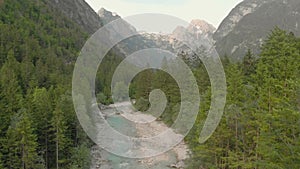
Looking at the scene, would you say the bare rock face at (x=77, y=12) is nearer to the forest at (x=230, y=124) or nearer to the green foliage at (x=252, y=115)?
the forest at (x=230, y=124)

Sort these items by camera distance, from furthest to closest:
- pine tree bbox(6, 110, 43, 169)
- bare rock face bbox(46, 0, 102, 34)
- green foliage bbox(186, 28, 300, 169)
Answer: bare rock face bbox(46, 0, 102, 34) → pine tree bbox(6, 110, 43, 169) → green foliage bbox(186, 28, 300, 169)

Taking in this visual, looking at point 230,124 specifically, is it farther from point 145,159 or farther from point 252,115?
point 145,159

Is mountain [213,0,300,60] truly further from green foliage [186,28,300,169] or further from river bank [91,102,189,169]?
green foliage [186,28,300,169]

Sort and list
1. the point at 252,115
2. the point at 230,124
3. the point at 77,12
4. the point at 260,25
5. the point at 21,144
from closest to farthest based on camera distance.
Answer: the point at 252,115
the point at 230,124
the point at 21,144
the point at 77,12
the point at 260,25

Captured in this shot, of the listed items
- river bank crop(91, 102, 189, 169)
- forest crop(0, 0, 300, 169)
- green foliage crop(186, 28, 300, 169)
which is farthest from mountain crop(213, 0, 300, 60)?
green foliage crop(186, 28, 300, 169)

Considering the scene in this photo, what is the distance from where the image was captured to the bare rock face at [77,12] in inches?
6721

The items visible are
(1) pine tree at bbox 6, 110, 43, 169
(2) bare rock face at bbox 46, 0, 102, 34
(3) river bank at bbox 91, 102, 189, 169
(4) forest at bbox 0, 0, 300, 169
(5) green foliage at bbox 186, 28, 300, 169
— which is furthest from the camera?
(2) bare rock face at bbox 46, 0, 102, 34

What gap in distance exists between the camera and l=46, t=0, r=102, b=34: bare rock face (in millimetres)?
170712

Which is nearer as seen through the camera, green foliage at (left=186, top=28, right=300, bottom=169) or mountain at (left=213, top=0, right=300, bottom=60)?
green foliage at (left=186, top=28, right=300, bottom=169)

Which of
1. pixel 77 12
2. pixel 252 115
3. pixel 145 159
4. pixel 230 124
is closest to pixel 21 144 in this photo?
pixel 145 159

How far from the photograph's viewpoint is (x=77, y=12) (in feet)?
603

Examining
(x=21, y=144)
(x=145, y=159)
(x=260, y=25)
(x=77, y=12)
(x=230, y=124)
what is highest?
(x=260, y=25)

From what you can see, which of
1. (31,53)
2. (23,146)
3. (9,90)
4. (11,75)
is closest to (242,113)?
(23,146)

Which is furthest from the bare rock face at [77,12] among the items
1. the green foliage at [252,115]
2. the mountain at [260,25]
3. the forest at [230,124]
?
the green foliage at [252,115]
